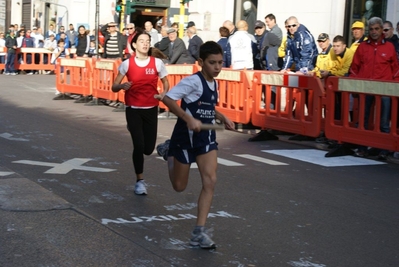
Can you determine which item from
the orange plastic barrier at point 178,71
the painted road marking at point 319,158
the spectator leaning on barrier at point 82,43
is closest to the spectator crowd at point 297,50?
the orange plastic barrier at point 178,71

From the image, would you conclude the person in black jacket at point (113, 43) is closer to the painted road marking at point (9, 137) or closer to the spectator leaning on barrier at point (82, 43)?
the spectator leaning on barrier at point (82, 43)

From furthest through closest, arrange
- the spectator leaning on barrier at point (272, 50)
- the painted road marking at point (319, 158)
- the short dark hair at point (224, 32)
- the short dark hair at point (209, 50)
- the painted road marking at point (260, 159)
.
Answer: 1. the short dark hair at point (224, 32)
2. the spectator leaning on barrier at point (272, 50)
3. the painted road marking at point (319, 158)
4. the painted road marking at point (260, 159)
5. the short dark hair at point (209, 50)

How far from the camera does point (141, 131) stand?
28.8ft

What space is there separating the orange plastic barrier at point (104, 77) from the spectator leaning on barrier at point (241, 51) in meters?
3.57

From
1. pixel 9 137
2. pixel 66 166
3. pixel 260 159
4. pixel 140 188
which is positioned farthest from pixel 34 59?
pixel 140 188

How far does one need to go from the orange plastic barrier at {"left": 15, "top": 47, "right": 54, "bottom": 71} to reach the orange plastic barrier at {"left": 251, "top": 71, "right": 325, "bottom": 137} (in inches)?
847

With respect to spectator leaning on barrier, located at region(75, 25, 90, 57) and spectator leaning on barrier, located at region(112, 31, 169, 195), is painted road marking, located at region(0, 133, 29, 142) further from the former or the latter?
spectator leaning on barrier, located at region(75, 25, 90, 57)

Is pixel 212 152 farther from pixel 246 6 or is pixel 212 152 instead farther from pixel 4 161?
pixel 246 6

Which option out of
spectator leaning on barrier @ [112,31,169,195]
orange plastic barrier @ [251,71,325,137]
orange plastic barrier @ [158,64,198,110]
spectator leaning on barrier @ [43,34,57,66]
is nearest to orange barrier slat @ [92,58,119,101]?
orange plastic barrier @ [158,64,198,110]

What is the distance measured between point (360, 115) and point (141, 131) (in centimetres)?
421

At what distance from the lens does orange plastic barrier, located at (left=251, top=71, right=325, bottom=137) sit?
12664mm

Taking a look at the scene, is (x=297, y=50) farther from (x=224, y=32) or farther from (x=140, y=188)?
(x=140, y=188)

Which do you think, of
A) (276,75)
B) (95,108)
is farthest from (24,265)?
(95,108)

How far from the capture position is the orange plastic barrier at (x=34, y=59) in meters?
34.0
